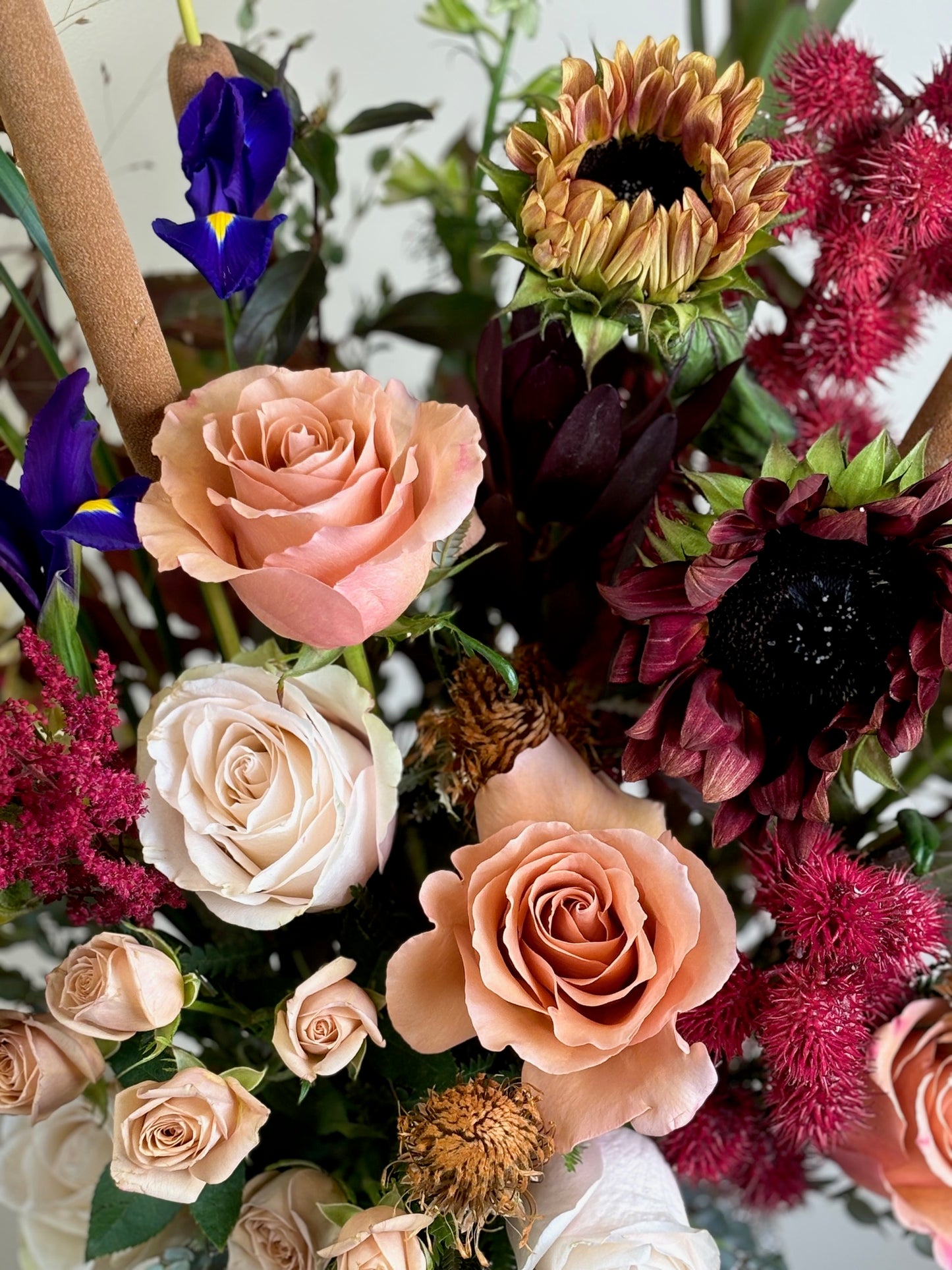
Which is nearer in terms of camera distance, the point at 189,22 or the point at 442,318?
the point at 189,22

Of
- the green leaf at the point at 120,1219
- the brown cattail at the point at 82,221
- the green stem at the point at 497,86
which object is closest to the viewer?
the brown cattail at the point at 82,221

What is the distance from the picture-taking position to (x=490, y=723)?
40 centimetres

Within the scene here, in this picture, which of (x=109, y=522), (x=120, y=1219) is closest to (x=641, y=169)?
(x=109, y=522)

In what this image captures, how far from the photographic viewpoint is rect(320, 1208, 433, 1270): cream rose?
1.04ft

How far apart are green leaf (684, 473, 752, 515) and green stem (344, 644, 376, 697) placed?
129mm

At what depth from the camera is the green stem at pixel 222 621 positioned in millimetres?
411

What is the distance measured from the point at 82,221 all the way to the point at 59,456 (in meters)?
0.07

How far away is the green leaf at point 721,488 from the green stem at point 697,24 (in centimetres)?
31

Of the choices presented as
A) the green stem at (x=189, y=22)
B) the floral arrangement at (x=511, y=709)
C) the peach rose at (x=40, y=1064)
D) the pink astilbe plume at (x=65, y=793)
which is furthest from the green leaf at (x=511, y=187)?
the peach rose at (x=40, y=1064)

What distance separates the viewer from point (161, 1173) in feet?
1.10

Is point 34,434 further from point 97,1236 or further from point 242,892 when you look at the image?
point 97,1236

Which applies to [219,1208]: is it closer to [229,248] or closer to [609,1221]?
[609,1221]

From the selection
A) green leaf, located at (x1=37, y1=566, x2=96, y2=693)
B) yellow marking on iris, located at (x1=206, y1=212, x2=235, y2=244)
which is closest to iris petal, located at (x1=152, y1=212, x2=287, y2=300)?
Answer: yellow marking on iris, located at (x1=206, y1=212, x2=235, y2=244)

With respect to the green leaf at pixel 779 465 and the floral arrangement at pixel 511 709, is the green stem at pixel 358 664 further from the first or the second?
the green leaf at pixel 779 465
